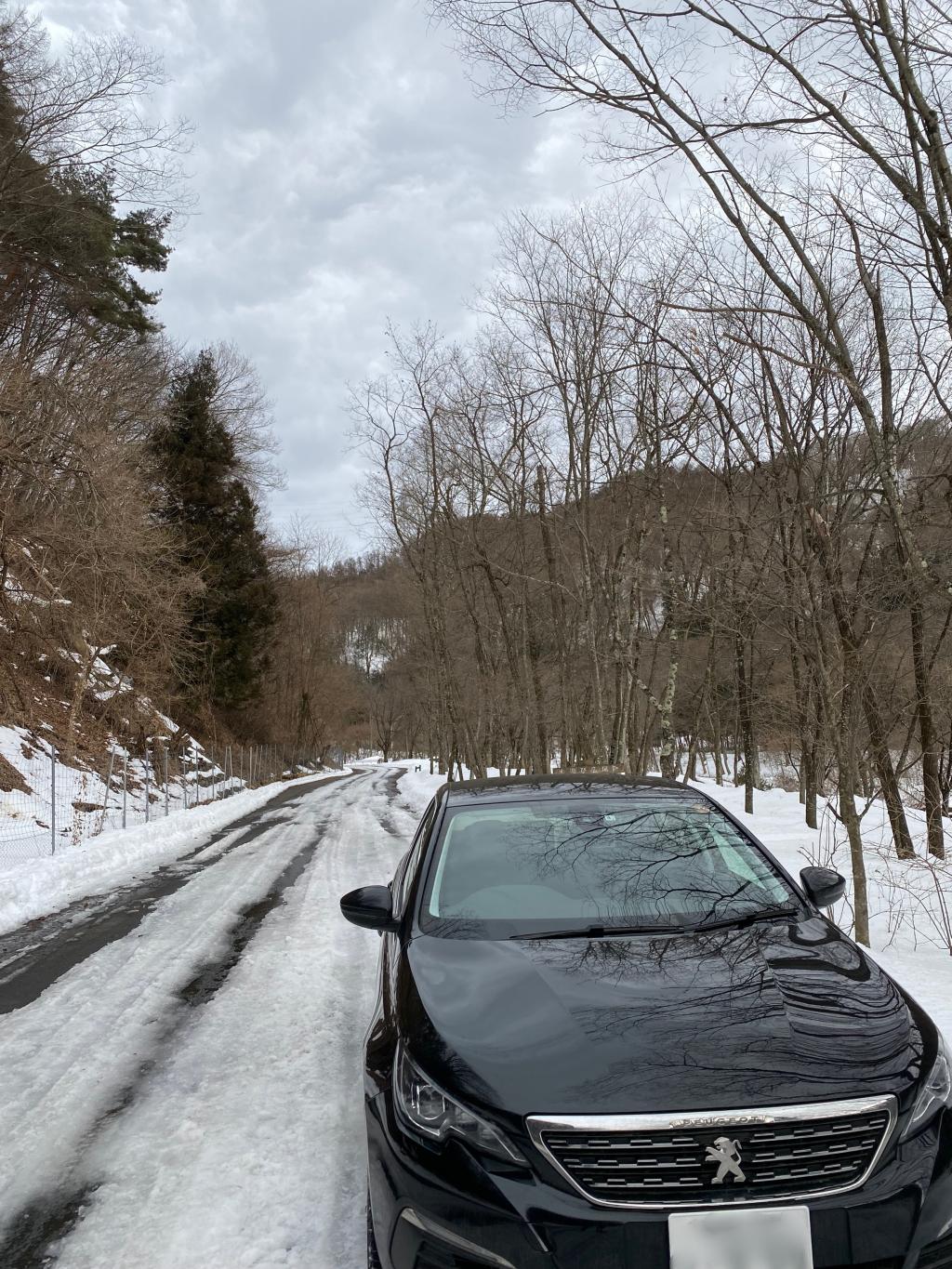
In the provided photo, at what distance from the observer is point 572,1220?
1.91 meters

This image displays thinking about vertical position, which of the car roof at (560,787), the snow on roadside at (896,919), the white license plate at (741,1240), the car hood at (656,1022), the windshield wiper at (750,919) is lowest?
the snow on roadside at (896,919)

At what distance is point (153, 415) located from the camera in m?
27.0

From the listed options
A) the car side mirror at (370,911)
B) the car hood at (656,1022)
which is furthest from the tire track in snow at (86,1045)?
→ the car hood at (656,1022)

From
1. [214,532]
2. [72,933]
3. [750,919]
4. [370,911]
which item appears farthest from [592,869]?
[214,532]

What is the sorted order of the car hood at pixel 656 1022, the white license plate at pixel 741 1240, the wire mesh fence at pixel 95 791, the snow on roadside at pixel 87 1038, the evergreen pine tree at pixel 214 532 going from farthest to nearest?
the evergreen pine tree at pixel 214 532 → the wire mesh fence at pixel 95 791 → the snow on roadside at pixel 87 1038 → the car hood at pixel 656 1022 → the white license plate at pixel 741 1240

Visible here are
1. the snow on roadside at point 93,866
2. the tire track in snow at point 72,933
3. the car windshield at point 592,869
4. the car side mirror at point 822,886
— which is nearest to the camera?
the car windshield at point 592,869

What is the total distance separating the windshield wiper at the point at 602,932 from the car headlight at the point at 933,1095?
87 cm

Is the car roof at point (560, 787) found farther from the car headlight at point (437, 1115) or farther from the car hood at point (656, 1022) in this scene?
the car headlight at point (437, 1115)

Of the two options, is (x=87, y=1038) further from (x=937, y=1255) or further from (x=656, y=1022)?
(x=937, y=1255)

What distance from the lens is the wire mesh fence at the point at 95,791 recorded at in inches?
499

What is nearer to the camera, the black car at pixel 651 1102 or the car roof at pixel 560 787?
the black car at pixel 651 1102

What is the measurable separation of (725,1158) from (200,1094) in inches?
107

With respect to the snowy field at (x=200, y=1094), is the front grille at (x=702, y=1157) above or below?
above

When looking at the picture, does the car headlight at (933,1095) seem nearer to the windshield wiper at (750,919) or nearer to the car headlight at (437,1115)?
the windshield wiper at (750,919)
